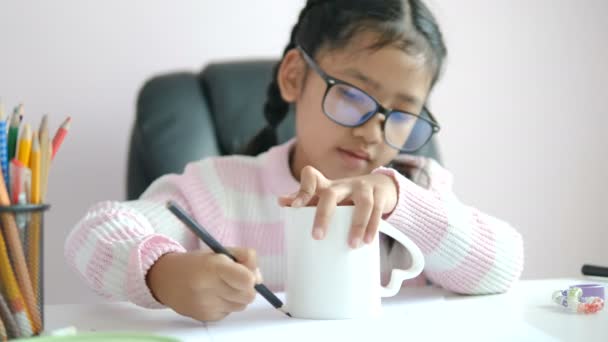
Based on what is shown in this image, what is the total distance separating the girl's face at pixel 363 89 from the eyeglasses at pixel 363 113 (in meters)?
0.01

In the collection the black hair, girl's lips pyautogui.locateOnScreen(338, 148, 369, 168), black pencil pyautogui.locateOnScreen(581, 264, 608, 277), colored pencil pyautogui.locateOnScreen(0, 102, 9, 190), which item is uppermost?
the black hair

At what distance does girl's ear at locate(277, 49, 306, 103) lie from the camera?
1.28 meters

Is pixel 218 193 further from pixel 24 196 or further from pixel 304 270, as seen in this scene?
pixel 24 196

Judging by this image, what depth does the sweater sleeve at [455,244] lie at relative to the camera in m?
0.93

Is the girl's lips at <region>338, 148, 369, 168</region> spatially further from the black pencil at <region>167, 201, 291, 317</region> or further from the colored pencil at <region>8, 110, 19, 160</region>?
the colored pencil at <region>8, 110, 19, 160</region>

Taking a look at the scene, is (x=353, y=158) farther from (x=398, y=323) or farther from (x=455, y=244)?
(x=398, y=323)

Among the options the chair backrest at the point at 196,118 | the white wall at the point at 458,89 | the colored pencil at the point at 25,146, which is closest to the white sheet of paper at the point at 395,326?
the colored pencil at the point at 25,146

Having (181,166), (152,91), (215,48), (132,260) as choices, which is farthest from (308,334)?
(215,48)

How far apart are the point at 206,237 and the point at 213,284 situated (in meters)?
0.06

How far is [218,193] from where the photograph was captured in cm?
123

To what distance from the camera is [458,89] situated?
6.01ft

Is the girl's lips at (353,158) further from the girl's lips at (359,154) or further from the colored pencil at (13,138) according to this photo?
the colored pencil at (13,138)

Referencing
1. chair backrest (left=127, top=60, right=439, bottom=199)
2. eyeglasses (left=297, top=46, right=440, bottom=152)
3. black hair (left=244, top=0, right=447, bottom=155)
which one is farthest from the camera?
chair backrest (left=127, top=60, right=439, bottom=199)

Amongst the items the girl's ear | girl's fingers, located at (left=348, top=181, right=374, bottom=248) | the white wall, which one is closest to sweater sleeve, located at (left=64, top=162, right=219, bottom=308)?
girl's fingers, located at (left=348, top=181, right=374, bottom=248)
